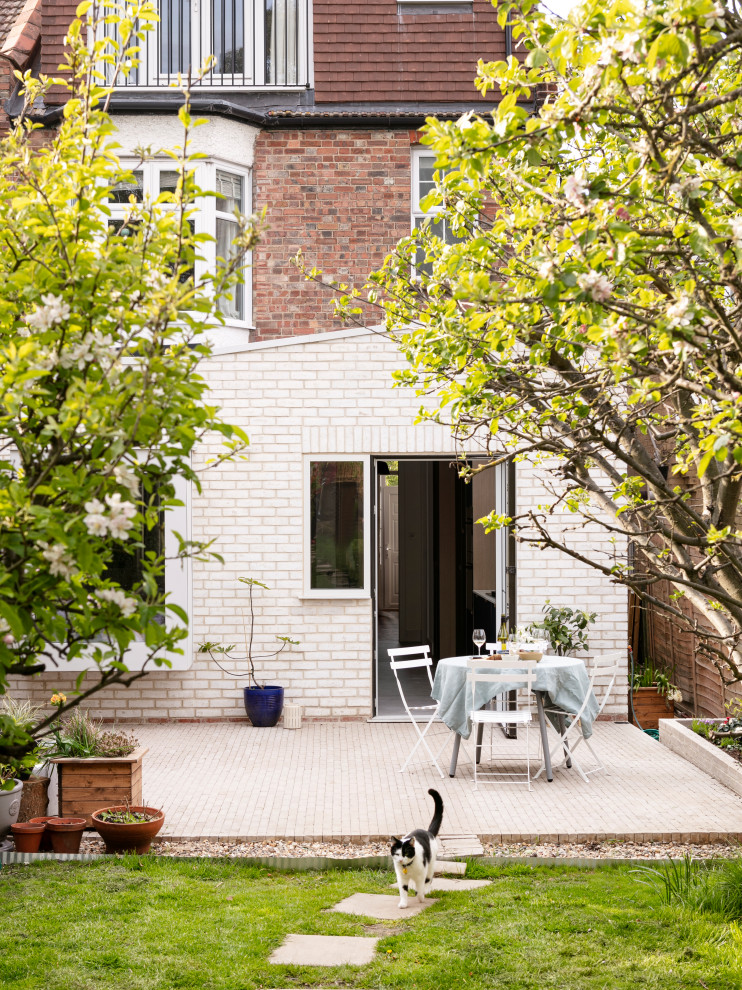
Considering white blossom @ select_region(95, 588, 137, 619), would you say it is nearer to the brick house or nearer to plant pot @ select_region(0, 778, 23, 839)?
plant pot @ select_region(0, 778, 23, 839)

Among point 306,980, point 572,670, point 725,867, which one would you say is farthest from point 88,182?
point 572,670

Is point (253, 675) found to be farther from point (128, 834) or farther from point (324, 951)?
point (324, 951)

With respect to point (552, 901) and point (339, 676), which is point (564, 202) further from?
point (339, 676)

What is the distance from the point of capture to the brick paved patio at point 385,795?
6559mm

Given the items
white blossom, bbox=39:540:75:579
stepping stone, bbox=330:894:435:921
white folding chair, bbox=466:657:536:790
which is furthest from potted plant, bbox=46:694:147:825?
white blossom, bbox=39:540:75:579

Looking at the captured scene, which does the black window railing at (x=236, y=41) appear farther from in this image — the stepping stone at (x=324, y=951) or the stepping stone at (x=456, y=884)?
the stepping stone at (x=324, y=951)

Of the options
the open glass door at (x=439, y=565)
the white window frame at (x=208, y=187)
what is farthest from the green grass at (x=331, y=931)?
the white window frame at (x=208, y=187)

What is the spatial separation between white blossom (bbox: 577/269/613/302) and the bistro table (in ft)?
18.0

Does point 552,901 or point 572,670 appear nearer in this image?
point 552,901

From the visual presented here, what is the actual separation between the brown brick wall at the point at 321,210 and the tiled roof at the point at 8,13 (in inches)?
147

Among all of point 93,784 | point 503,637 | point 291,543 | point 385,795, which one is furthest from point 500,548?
point 93,784

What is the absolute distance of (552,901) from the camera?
5281mm

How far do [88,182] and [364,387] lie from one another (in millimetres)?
7728

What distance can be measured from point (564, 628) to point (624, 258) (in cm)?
762
